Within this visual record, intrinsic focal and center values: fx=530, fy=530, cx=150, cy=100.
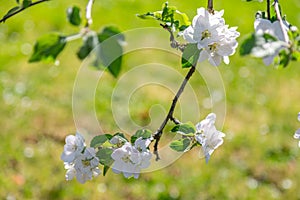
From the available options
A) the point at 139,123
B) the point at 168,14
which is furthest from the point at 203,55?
the point at 139,123

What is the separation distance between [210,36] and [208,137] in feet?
0.66

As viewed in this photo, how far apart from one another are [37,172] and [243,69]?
2482 mm

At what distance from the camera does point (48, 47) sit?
1.20 meters

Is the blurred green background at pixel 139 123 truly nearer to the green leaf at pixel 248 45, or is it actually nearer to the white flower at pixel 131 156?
the white flower at pixel 131 156

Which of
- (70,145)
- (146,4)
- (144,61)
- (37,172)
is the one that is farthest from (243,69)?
(70,145)

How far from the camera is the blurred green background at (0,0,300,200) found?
3127mm

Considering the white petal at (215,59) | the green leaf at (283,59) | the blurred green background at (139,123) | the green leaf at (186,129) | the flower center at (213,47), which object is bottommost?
the blurred green background at (139,123)

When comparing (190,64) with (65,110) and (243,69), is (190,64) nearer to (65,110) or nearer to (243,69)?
(65,110)

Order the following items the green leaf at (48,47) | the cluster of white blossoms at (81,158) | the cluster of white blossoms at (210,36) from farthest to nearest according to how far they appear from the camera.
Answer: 1. the green leaf at (48,47)
2. the cluster of white blossoms at (81,158)
3. the cluster of white blossoms at (210,36)

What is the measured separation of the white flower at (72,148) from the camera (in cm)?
100

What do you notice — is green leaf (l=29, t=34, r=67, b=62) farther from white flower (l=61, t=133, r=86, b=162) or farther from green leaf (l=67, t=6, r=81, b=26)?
white flower (l=61, t=133, r=86, b=162)

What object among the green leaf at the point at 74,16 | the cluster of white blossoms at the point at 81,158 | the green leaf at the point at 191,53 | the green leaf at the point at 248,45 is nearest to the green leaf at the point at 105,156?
the cluster of white blossoms at the point at 81,158

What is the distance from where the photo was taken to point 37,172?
3.17 meters

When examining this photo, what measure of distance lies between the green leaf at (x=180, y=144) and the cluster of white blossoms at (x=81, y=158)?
142 millimetres
